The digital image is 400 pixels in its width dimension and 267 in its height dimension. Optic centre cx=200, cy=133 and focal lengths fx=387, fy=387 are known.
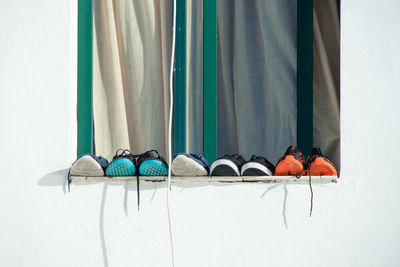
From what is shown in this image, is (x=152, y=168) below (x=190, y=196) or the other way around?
the other way around

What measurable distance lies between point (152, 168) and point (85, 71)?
0.92 meters

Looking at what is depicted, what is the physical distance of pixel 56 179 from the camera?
179cm

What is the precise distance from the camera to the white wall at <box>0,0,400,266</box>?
5.41 feet

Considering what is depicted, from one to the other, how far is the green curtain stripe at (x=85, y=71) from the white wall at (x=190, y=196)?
1.36ft

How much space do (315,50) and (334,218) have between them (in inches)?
41.7

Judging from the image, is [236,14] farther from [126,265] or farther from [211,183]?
[126,265]

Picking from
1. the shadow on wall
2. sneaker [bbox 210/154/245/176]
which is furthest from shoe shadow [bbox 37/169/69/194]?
sneaker [bbox 210/154/245/176]

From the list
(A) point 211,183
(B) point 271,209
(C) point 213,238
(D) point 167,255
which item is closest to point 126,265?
(D) point 167,255

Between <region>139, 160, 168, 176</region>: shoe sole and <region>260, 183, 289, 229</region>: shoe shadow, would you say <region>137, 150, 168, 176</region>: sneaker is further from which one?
<region>260, 183, 289, 229</region>: shoe shadow

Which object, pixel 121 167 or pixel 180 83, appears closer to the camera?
pixel 121 167

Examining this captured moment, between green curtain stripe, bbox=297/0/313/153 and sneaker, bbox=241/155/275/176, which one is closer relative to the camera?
sneaker, bbox=241/155/275/176

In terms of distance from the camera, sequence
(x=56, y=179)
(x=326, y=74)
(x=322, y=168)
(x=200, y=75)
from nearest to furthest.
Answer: (x=322, y=168)
(x=56, y=179)
(x=326, y=74)
(x=200, y=75)

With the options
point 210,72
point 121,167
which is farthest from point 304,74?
point 121,167

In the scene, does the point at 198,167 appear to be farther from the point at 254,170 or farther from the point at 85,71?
the point at 85,71
